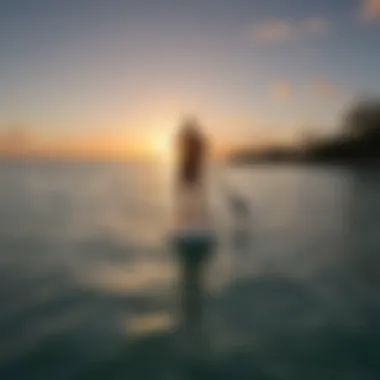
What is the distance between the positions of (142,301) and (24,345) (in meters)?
2.28

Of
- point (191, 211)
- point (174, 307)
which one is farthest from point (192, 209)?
point (174, 307)

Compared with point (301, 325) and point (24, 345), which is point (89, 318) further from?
point (301, 325)

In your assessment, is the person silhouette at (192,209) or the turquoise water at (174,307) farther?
the person silhouette at (192,209)

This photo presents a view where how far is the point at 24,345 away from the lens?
19.4ft

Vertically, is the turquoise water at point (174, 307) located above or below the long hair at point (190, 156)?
below

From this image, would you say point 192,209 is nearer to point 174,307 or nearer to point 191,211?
point 191,211

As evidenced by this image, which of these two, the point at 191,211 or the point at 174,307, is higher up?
the point at 191,211

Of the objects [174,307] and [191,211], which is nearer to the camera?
[174,307]

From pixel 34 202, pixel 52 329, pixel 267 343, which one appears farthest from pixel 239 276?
pixel 34 202

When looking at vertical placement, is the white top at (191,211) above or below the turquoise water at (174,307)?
above

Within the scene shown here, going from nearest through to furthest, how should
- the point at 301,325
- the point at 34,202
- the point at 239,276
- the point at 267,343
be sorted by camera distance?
the point at 267,343
the point at 301,325
the point at 239,276
the point at 34,202

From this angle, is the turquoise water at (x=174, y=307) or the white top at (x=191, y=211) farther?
the white top at (x=191, y=211)

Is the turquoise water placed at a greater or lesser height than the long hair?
lesser

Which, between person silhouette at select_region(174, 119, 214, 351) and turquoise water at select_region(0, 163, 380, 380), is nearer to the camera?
turquoise water at select_region(0, 163, 380, 380)
